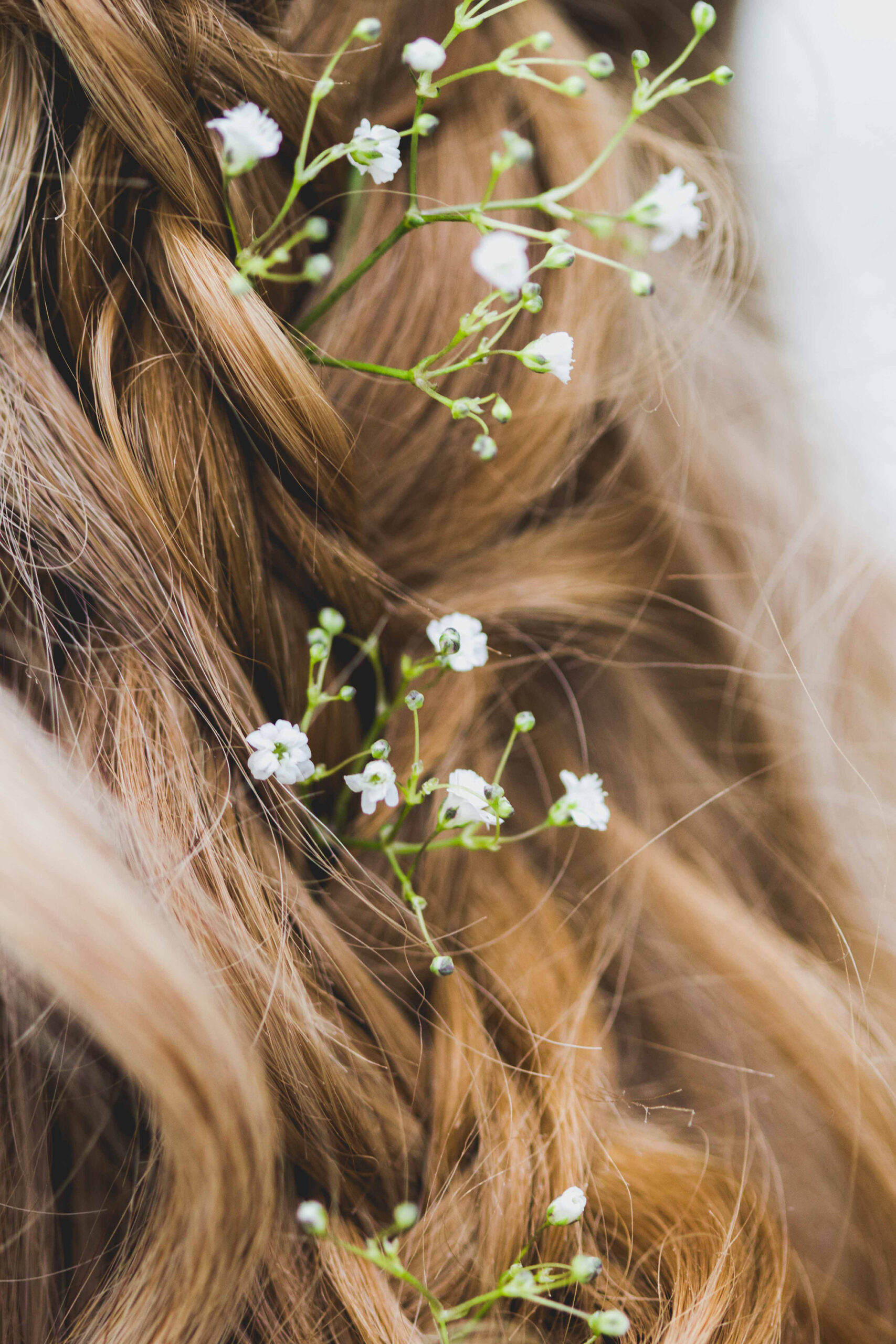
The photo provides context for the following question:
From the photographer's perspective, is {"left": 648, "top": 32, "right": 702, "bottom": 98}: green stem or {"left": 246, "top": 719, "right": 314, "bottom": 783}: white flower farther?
{"left": 246, "top": 719, "right": 314, "bottom": 783}: white flower

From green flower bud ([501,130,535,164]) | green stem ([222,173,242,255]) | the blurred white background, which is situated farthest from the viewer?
the blurred white background

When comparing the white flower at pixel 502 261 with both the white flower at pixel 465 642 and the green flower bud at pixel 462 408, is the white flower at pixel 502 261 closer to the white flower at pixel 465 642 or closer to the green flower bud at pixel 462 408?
the green flower bud at pixel 462 408

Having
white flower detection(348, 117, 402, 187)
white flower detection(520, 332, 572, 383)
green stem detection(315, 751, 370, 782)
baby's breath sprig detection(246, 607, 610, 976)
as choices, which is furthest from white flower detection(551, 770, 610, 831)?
white flower detection(348, 117, 402, 187)

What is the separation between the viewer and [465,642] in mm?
464

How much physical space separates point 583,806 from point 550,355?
24 cm

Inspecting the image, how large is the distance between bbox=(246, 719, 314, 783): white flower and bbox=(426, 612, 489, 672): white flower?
0.30 ft

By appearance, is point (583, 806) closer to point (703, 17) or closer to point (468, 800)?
point (468, 800)

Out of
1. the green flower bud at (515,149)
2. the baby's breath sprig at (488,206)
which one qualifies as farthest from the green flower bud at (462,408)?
the green flower bud at (515,149)

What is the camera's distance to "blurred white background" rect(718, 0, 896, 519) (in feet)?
2.13

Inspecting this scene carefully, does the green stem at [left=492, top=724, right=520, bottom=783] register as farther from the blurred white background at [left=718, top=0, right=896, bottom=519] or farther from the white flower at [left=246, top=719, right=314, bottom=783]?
the blurred white background at [left=718, top=0, right=896, bottom=519]

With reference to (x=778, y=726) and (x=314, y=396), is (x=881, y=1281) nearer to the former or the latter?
(x=778, y=726)

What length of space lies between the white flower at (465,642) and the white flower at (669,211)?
0.67ft

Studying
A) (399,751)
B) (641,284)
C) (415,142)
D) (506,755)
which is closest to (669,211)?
(641,284)

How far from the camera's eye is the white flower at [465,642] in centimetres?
46
